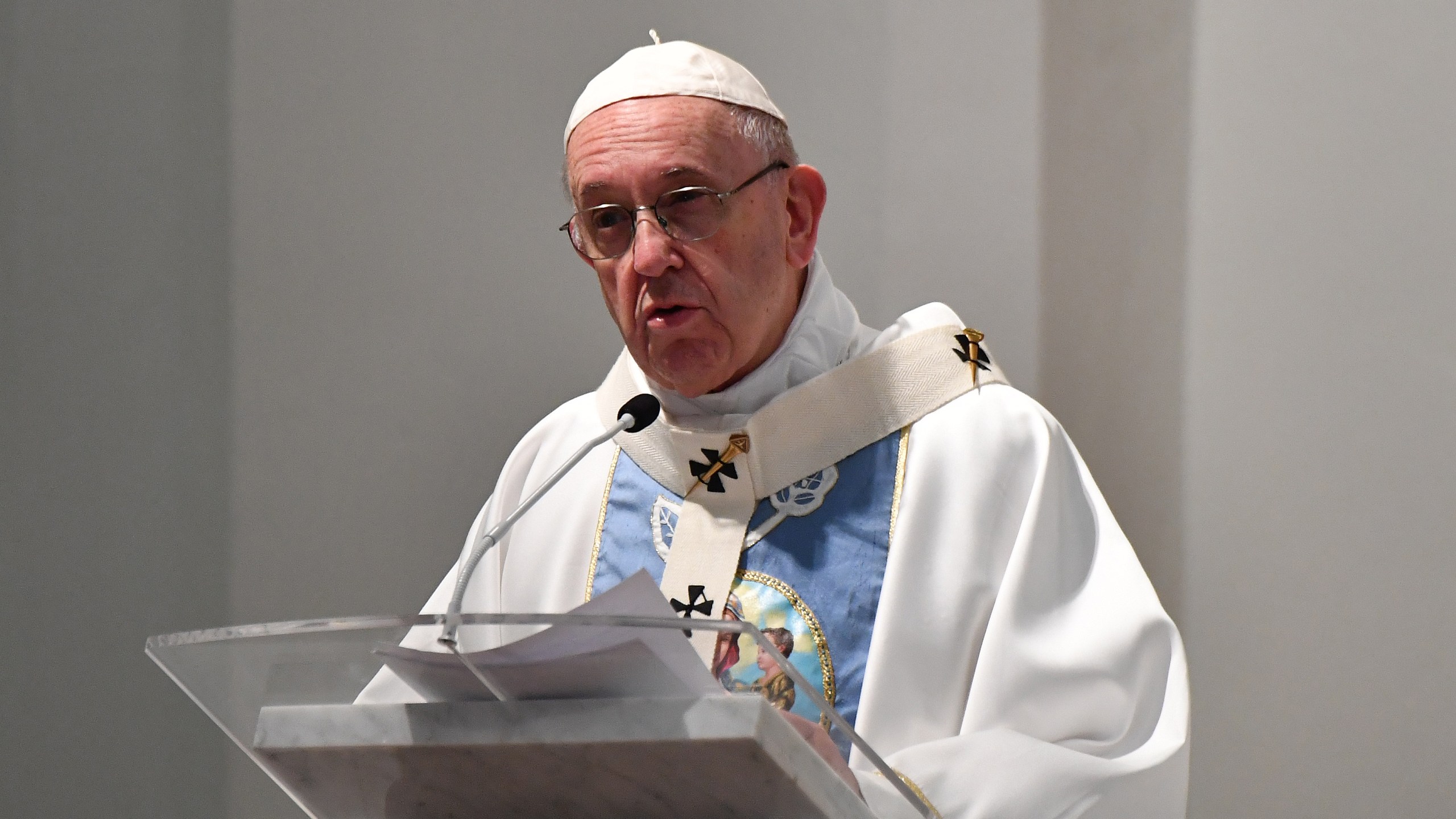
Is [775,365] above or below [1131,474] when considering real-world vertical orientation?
above

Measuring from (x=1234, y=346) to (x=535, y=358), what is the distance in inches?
69.9

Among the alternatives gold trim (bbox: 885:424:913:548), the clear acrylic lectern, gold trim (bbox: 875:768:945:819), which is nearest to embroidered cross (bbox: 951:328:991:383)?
gold trim (bbox: 885:424:913:548)

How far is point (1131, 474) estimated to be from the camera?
12.4 feet

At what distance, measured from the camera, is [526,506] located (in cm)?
179

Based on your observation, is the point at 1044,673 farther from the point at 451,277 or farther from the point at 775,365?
the point at 451,277

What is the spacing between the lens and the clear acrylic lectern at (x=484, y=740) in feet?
4.28

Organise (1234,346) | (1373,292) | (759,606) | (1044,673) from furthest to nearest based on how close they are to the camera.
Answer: (1234,346)
(1373,292)
(759,606)
(1044,673)

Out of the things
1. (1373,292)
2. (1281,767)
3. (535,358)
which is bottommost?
(1281,767)

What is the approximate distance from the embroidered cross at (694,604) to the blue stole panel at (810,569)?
0.03m

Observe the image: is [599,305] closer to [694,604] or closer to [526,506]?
[694,604]

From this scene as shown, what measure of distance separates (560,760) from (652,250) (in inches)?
54.8

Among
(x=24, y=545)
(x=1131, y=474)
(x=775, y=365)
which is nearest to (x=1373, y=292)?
(x=1131, y=474)

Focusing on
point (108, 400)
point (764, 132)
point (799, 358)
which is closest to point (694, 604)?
point (799, 358)

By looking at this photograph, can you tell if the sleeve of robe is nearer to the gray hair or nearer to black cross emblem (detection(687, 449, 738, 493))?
black cross emblem (detection(687, 449, 738, 493))
